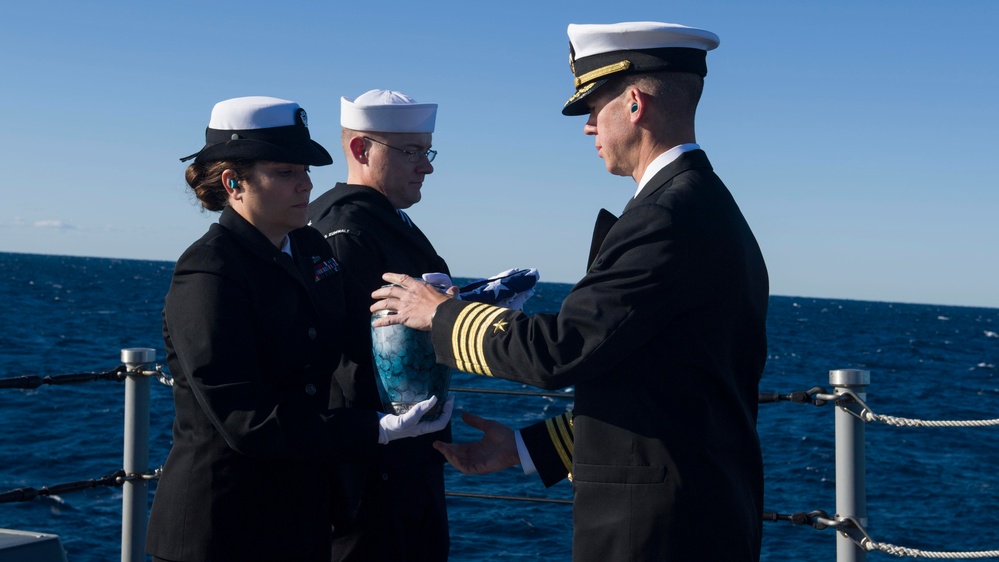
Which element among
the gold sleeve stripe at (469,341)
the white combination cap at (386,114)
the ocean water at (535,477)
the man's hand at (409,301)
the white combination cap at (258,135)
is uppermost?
the white combination cap at (386,114)

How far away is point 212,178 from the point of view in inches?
110

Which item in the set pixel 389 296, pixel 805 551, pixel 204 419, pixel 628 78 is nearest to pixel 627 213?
pixel 628 78

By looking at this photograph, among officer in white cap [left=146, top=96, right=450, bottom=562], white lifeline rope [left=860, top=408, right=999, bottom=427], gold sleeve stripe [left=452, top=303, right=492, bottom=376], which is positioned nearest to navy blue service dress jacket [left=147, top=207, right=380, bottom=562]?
officer in white cap [left=146, top=96, right=450, bottom=562]

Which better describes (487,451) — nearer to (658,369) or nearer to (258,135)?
(658,369)

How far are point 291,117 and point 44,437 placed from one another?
19995mm

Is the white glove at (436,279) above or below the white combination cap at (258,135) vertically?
below

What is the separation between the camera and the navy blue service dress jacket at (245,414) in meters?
2.51

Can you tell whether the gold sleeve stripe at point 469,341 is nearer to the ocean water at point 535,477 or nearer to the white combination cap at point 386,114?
the ocean water at point 535,477

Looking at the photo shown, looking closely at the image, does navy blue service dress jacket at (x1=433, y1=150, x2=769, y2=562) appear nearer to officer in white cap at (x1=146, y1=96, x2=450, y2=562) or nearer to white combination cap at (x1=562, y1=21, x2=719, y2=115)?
white combination cap at (x1=562, y1=21, x2=719, y2=115)

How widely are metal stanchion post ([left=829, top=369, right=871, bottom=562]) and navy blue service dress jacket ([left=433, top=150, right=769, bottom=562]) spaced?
4.71ft

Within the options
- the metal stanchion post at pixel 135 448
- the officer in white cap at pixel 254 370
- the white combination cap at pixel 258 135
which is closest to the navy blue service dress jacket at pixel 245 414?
the officer in white cap at pixel 254 370

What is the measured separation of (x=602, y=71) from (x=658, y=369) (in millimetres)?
781

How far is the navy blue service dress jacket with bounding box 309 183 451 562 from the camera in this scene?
307 centimetres

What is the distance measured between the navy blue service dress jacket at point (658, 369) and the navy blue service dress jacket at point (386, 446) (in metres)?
0.70
